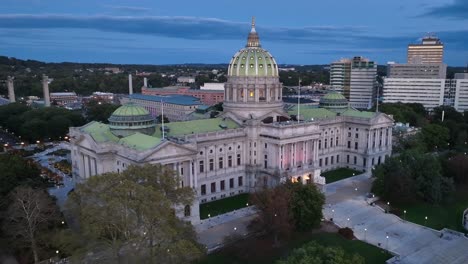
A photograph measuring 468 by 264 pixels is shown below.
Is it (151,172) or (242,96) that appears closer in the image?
(151,172)

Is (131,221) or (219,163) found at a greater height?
(131,221)

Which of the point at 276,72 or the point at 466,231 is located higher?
the point at 276,72

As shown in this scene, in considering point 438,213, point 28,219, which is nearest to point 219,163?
point 28,219

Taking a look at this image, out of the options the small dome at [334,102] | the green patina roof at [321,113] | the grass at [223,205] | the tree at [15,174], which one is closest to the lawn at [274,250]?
the grass at [223,205]

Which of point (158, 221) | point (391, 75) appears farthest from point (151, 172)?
point (391, 75)

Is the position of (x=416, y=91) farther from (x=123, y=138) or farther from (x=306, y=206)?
(x=123, y=138)

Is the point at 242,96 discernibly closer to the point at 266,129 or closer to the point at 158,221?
the point at 266,129
